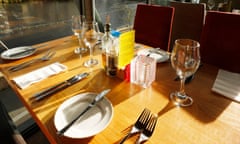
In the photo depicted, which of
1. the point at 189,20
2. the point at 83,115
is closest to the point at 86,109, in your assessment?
the point at 83,115

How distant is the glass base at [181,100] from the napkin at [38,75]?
0.57 m

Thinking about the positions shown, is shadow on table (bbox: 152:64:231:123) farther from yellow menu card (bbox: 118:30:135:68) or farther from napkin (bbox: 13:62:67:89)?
napkin (bbox: 13:62:67:89)

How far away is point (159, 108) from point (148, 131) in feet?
0.44

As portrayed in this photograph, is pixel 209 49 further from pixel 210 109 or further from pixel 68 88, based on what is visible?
pixel 68 88

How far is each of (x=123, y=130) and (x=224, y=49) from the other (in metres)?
0.88

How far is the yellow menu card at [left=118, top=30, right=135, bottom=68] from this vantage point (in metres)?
0.81

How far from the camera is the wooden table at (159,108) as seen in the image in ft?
1.75

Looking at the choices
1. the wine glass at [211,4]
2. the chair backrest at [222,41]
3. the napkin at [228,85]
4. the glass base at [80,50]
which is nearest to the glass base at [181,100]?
the napkin at [228,85]

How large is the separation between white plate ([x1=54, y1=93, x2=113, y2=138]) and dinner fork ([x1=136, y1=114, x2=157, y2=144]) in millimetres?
112

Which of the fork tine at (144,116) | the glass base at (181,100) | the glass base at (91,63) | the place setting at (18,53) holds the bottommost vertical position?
the fork tine at (144,116)

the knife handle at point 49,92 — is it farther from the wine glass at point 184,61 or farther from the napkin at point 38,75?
the wine glass at point 184,61

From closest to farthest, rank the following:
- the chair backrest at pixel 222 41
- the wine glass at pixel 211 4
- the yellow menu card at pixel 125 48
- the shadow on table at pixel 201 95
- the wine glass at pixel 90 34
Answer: the shadow on table at pixel 201 95 → the yellow menu card at pixel 125 48 → the wine glass at pixel 90 34 → the chair backrest at pixel 222 41 → the wine glass at pixel 211 4

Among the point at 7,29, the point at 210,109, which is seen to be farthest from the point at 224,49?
the point at 7,29

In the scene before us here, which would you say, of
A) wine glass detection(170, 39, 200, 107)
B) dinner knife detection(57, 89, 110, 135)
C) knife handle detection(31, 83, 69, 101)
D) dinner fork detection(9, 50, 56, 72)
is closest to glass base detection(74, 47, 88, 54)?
dinner fork detection(9, 50, 56, 72)
